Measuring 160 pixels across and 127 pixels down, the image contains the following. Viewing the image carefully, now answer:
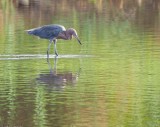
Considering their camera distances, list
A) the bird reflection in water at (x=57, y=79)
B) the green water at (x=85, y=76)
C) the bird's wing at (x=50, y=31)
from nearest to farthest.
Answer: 1. the green water at (x=85, y=76)
2. the bird reflection in water at (x=57, y=79)
3. the bird's wing at (x=50, y=31)

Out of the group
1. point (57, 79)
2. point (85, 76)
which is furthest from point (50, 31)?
point (57, 79)

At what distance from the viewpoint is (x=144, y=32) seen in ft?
76.1

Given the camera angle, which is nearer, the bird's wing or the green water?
the green water

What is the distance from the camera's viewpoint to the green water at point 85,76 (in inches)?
435

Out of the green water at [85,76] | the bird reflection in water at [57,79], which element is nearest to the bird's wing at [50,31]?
the green water at [85,76]

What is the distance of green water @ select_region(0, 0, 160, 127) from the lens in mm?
11047

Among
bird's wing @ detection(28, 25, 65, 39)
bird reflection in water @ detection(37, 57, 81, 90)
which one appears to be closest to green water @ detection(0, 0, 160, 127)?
bird reflection in water @ detection(37, 57, 81, 90)

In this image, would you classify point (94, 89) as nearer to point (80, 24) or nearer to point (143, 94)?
point (143, 94)

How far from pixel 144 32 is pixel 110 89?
10043 millimetres

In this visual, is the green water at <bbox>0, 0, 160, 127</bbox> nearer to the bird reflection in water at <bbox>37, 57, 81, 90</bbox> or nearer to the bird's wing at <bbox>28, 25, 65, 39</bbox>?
the bird reflection in water at <bbox>37, 57, 81, 90</bbox>

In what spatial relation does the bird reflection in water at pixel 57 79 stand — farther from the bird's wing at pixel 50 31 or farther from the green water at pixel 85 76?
the bird's wing at pixel 50 31

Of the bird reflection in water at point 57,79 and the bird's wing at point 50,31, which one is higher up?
the bird's wing at point 50,31

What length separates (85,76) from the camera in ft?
48.6

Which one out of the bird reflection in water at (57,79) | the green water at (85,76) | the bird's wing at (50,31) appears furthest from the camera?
the bird's wing at (50,31)
